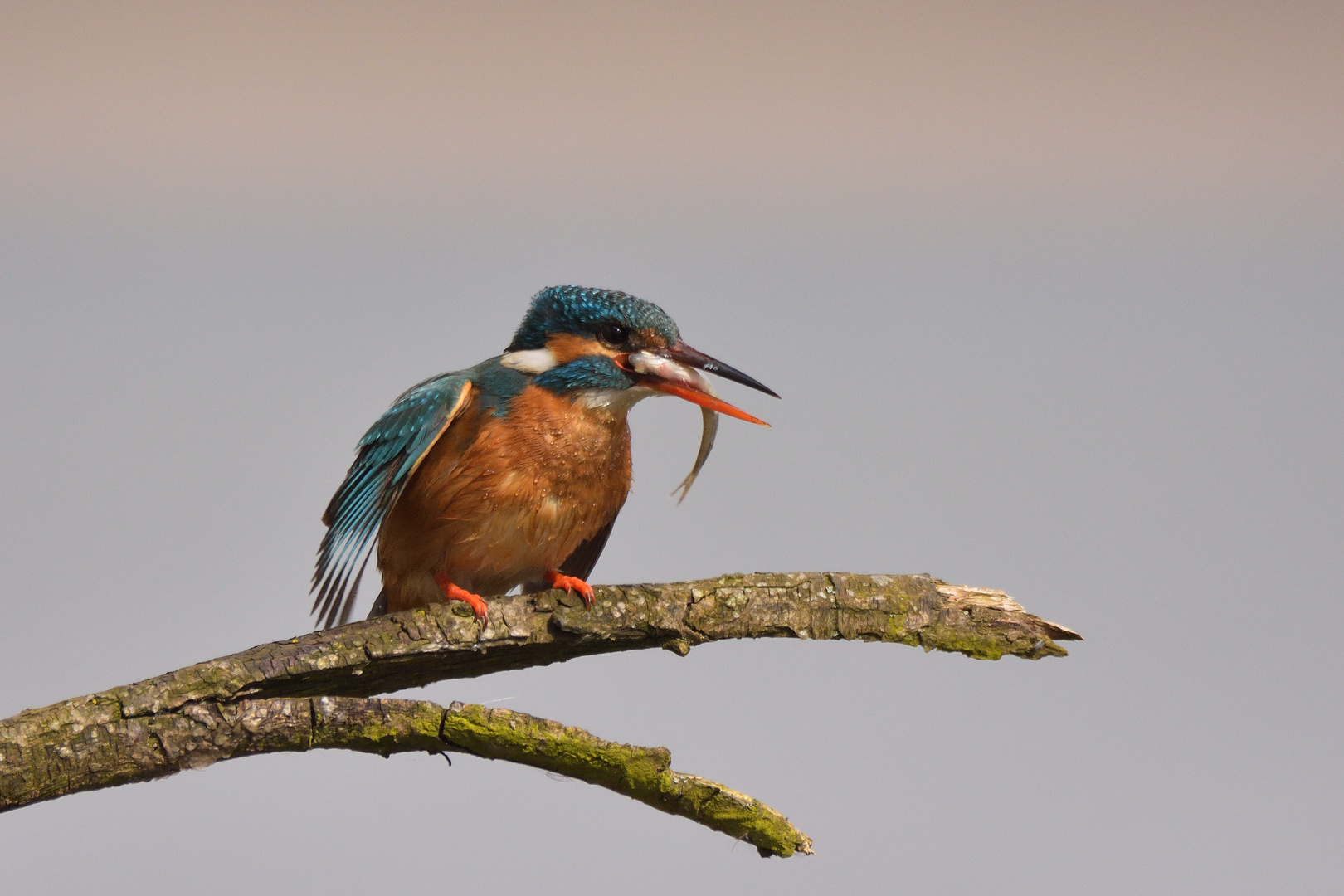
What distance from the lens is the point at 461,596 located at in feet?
8.34

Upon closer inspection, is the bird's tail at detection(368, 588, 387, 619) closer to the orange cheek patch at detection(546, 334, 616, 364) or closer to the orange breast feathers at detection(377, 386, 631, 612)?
the orange breast feathers at detection(377, 386, 631, 612)

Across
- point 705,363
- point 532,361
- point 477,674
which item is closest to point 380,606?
point 477,674

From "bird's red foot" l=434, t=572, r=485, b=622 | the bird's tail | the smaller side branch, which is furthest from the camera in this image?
the bird's tail

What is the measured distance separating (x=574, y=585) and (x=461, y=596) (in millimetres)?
244

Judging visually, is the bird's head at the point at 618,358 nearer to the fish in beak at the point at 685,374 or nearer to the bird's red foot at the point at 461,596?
the fish in beak at the point at 685,374

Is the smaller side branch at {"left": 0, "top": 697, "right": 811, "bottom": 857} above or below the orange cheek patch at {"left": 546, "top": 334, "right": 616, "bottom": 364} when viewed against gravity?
below

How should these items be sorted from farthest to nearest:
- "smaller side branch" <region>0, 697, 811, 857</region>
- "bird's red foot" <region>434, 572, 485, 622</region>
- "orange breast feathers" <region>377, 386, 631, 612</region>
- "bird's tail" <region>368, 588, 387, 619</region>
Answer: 1. "bird's tail" <region>368, 588, 387, 619</region>
2. "orange breast feathers" <region>377, 386, 631, 612</region>
3. "bird's red foot" <region>434, 572, 485, 622</region>
4. "smaller side branch" <region>0, 697, 811, 857</region>

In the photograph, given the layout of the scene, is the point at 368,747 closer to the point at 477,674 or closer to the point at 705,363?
the point at 477,674

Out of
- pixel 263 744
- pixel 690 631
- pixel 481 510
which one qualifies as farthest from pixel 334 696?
pixel 690 631

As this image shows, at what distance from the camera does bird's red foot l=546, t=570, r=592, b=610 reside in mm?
2518

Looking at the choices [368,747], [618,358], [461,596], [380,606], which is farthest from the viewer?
[380,606]

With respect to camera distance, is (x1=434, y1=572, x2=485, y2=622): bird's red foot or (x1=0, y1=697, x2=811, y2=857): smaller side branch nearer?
(x1=0, y1=697, x2=811, y2=857): smaller side branch

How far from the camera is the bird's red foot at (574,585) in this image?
2.52m

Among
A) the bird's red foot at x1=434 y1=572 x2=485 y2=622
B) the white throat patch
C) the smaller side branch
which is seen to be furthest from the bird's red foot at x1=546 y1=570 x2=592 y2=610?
the white throat patch
